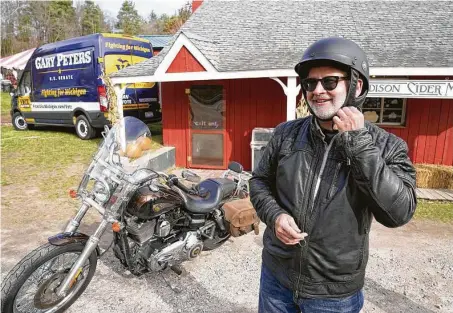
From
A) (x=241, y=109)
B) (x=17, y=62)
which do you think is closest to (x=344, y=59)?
(x=241, y=109)

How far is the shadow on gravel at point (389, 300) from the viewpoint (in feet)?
9.66

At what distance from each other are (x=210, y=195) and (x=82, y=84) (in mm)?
8647

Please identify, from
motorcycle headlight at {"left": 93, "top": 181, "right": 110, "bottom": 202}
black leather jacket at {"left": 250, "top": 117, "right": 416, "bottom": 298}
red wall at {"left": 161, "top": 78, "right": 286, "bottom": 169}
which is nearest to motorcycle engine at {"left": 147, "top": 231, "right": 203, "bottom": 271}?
motorcycle headlight at {"left": 93, "top": 181, "right": 110, "bottom": 202}

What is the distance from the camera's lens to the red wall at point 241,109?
307 inches

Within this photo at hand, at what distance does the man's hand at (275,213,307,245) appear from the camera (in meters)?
1.43

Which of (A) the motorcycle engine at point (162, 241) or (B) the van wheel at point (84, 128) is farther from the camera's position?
(B) the van wheel at point (84, 128)

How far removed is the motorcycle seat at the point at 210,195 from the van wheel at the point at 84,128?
28.0 feet

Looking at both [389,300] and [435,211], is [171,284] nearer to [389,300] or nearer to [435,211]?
[389,300]

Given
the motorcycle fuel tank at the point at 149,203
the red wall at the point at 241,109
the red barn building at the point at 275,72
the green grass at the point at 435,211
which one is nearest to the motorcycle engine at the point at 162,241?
the motorcycle fuel tank at the point at 149,203

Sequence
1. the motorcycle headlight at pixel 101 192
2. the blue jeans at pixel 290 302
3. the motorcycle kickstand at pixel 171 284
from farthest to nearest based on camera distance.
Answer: the motorcycle kickstand at pixel 171 284 → the motorcycle headlight at pixel 101 192 → the blue jeans at pixel 290 302

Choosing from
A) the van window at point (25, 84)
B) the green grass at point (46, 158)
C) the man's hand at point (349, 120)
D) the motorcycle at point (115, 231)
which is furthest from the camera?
the van window at point (25, 84)

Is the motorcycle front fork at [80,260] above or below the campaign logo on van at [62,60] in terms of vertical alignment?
below

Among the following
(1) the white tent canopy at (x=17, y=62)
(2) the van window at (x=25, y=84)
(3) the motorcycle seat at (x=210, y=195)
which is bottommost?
(3) the motorcycle seat at (x=210, y=195)

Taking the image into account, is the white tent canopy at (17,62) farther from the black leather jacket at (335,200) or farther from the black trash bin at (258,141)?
the black leather jacket at (335,200)
